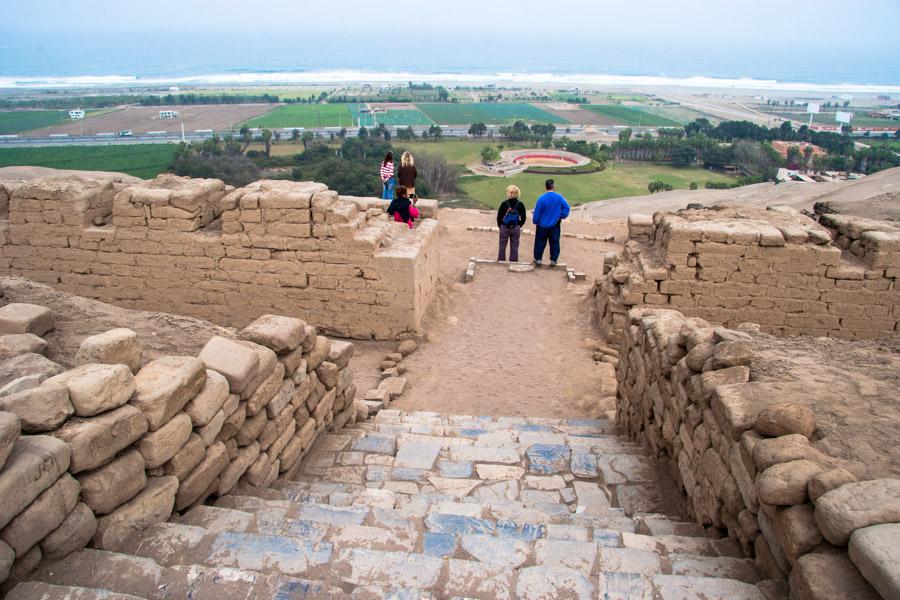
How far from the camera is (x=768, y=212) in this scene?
31.6 ft

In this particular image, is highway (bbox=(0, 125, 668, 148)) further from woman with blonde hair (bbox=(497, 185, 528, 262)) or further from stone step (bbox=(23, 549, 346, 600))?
stone step (bbox=(23, 549, 346, 600))

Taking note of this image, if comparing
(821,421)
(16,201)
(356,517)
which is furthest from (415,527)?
(16,201)

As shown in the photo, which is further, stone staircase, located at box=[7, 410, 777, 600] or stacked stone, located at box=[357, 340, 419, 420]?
stacked stone, located at box=[357, 340, 419, 420]

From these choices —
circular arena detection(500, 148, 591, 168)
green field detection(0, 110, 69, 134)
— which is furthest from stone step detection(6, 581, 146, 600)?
green field detection(0, 110, 69, 134)

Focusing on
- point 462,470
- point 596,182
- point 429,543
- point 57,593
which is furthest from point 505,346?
point 596,182

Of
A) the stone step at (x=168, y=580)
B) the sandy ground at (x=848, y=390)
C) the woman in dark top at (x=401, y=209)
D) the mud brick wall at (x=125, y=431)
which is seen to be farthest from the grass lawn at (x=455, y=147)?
the stone step at (x=168, y=580)

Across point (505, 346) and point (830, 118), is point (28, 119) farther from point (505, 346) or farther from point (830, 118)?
point (830, 118)

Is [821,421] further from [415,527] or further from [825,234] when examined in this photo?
[825,234]

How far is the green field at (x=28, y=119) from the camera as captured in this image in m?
28.2

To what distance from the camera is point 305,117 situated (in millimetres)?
43844

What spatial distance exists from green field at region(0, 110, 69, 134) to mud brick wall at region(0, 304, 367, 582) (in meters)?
29.7

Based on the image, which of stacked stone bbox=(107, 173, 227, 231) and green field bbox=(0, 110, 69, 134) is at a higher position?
green field bbox=(0, 110, 69, 134)

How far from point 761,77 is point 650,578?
151480 mm

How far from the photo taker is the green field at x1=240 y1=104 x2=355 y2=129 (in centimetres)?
3978
